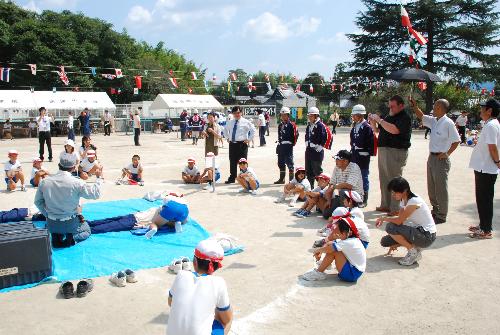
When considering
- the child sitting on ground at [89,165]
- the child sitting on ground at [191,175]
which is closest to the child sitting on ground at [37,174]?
the child sitting on ground at [89,165]

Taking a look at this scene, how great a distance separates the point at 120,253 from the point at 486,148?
541 cm

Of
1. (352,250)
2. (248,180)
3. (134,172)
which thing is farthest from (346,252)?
(134,172)

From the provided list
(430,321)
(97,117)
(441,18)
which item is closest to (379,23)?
(441,18)

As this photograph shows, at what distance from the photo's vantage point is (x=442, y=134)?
7078 mm

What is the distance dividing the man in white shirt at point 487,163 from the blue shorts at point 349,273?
2.71 meters

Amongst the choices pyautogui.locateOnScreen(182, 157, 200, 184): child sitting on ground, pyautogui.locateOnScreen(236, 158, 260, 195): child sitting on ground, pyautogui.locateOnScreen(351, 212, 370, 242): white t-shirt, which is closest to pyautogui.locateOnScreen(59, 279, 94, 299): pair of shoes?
pyautogui.locateOnScreen(351, 212, 370, 242): white t-shirt

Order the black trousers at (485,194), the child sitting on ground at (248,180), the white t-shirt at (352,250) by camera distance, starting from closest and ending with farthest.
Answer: the white t-shirt at (352,250)
the black trousers at (485,194)
the child sitting on ground at (248,180)

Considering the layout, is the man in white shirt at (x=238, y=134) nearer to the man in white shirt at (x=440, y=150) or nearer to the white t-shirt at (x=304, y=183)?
the white t-shirt at (x=304, y=183)

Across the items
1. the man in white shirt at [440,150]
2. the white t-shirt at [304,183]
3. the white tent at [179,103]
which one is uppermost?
the white tent at [179,103]

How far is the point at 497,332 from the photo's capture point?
387cm

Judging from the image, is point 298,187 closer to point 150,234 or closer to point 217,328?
point 150,234

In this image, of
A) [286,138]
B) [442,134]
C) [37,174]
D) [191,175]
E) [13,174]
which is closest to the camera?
[442,134]

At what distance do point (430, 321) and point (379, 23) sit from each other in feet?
129

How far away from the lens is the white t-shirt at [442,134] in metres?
7.02
